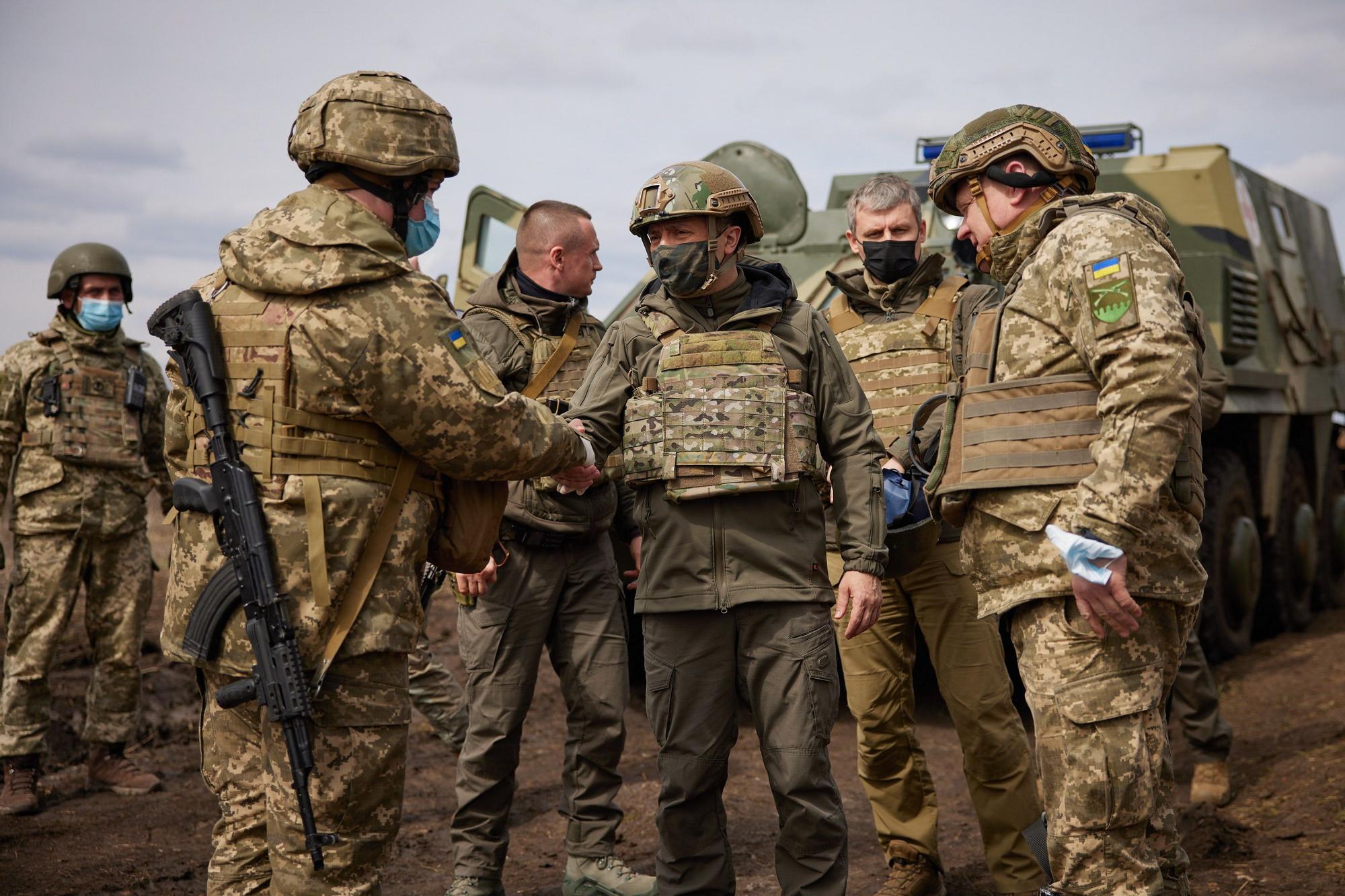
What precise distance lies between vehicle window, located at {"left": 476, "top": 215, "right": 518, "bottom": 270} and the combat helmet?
13.4 ft

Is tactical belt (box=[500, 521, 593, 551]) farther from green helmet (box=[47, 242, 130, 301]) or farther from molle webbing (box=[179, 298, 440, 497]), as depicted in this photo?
green helmet (box=[47, 242, 130, 301])

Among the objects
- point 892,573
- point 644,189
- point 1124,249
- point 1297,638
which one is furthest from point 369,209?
point 1297,638

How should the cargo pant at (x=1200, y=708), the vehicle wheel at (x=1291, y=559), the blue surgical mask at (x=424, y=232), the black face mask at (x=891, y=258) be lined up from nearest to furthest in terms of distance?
the blue surgical mask at (x=424, y=232)
the black face mask at (x=891, y=258)
the cargo pant at (x=1200, y=708)
the vehicle wheel at (x=1291, y=559)

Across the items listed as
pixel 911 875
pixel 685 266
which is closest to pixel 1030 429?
pixel 685 266

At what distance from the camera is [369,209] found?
3.08 m

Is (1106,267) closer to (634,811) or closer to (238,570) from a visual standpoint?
(238,570)

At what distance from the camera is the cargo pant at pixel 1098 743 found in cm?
296

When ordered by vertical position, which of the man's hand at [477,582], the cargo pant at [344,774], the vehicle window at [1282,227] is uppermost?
the vehicle window at [1282,227]

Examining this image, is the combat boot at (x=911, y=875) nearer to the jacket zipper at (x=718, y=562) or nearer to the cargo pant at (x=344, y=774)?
the jacket zipper at (x=718, y=562)

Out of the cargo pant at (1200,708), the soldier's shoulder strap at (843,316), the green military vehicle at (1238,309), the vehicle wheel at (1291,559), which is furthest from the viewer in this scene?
the vehicle wheel at (1291,559)

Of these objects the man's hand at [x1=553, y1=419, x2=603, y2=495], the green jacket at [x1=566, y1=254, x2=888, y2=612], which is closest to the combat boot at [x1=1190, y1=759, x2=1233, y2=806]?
the green jacket at [x1=566, y1=254, x2=888, y2=612]

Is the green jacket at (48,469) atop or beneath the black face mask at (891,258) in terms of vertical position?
beneath

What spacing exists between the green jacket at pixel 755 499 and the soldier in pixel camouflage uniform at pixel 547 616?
0.68 m

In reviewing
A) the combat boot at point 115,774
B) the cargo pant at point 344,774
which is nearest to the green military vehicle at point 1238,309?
the combat boot at point 115,774
